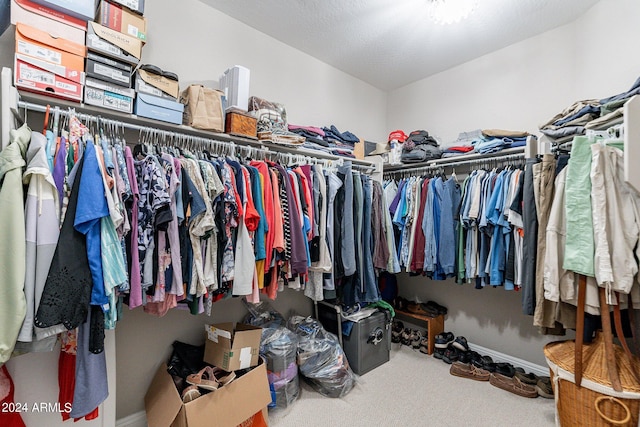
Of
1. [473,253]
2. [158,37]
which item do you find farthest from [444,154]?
[158,37]

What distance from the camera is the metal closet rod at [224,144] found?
142 centimetres

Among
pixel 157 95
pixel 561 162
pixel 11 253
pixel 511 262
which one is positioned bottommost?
pixel 511 262

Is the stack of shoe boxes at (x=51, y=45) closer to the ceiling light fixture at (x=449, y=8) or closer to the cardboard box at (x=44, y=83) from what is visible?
the cardboard box at (x=44, y=83)

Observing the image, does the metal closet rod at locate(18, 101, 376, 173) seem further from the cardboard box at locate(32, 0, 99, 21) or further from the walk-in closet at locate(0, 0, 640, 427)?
the cardboard box at locate(32, 0, 99, 21)

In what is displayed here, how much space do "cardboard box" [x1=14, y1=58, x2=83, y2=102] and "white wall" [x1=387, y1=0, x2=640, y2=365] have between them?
9.66ft

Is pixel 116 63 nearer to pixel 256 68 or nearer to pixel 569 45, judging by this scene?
pixel 256 68

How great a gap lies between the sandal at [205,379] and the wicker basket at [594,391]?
182cm

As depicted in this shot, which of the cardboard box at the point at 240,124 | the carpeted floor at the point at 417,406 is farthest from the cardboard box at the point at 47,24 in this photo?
the carpeted floor at the point at 417,406

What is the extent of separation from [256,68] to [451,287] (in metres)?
2.67

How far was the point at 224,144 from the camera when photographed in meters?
1.90

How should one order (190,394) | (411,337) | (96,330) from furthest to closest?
1. (411,337)
2. (190,394)
3. (96,330)

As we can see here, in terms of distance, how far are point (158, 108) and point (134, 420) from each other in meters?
1.85

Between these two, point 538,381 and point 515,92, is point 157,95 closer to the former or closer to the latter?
point 515,92

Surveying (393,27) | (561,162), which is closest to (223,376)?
(561,162)
